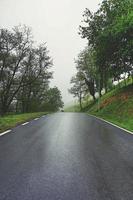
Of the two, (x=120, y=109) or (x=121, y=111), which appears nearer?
(x=121, y=111)

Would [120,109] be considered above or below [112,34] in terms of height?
below

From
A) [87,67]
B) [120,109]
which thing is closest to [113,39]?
[120,109]

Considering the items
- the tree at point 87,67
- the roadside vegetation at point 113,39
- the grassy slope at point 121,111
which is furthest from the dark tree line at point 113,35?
the tree at point 87,67

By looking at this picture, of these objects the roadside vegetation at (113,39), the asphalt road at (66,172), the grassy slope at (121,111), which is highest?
the roadside vegetation at (113,39)

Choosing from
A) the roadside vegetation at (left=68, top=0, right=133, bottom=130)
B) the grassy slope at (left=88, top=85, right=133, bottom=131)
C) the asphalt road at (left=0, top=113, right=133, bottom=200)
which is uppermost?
the roadside vegetation at (left=68, top=0, right=133, bottom=130)

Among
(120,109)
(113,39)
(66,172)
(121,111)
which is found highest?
(113,39)

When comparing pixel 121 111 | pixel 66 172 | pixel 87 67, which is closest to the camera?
pixel 66 172

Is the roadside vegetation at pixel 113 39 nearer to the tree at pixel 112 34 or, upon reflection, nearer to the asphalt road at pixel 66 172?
the tree at pixel 112 34

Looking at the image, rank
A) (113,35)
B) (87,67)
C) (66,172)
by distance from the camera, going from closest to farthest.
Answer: (66,172)
(113,35)
(87,67)

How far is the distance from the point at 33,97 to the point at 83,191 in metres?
56.1

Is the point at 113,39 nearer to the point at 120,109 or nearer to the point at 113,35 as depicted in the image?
the point at 113,35

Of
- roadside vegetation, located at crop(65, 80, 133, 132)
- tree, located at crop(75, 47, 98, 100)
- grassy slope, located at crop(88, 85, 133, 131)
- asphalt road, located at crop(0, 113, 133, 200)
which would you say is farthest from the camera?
tree, located at crop(75, 47, 98, 100)

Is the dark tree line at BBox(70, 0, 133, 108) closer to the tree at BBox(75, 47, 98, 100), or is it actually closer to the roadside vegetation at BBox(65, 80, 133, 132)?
the roadside vegetation at BBox(65, 80, 133, 132)

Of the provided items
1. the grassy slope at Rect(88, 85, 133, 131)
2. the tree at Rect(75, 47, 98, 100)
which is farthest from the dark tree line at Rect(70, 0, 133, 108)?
the tree at Rect(75, 47, 98, 100)
